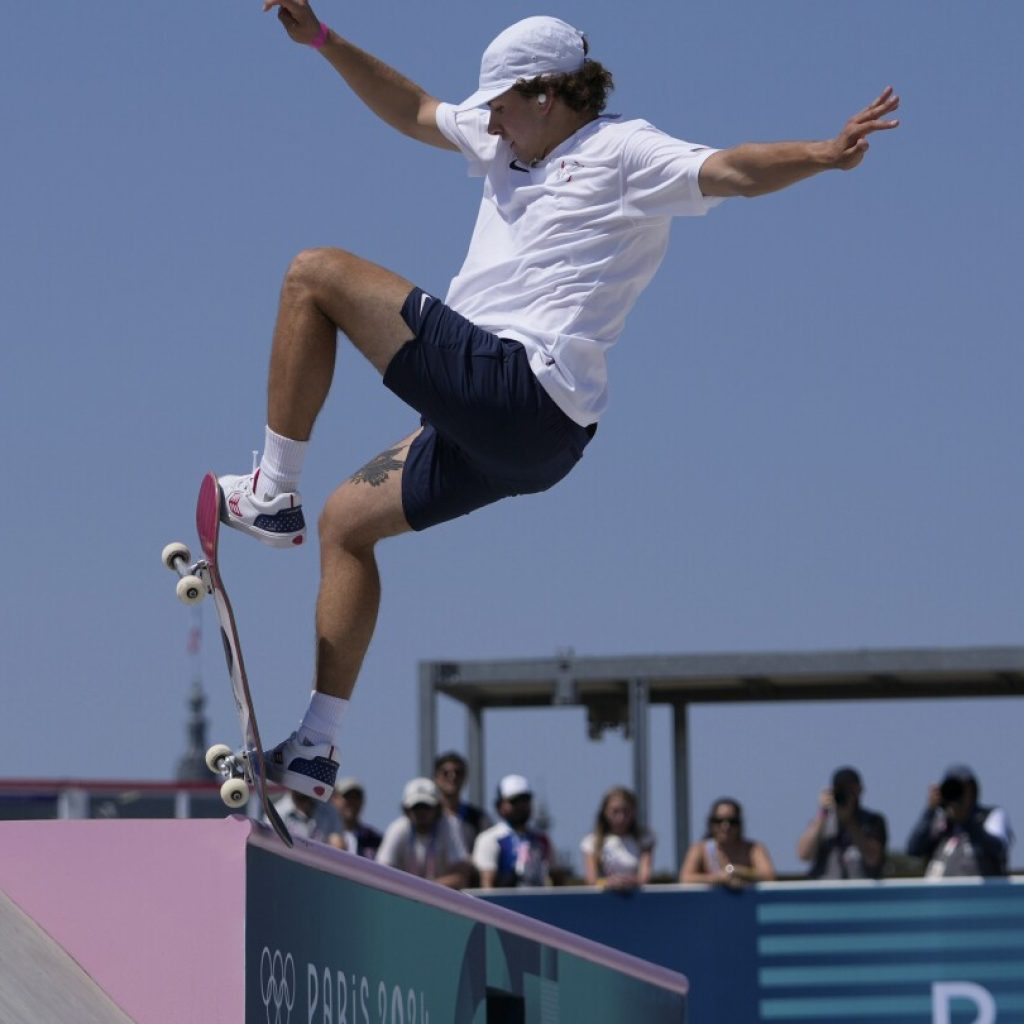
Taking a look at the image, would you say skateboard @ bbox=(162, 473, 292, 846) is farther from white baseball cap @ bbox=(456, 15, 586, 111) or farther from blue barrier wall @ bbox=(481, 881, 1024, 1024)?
blue barrier wall @ bbox=(481, 881, 1024, 1024)

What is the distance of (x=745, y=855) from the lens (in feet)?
37.7

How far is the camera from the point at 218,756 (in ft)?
15.5

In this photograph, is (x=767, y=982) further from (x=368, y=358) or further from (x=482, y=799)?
(x=368, y=358)

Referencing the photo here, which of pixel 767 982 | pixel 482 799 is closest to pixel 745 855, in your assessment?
pixel 767 982

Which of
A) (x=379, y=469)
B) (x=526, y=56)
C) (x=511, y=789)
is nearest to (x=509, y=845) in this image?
(x=511, y=789)

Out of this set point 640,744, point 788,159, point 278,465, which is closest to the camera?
point 788,159

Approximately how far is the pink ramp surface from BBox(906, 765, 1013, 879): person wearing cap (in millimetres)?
7560

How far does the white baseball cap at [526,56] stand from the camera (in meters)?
5.18

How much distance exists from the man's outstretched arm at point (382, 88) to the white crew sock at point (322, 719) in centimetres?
158

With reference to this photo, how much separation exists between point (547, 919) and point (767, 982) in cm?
131

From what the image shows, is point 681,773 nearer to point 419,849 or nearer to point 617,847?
point 617,847

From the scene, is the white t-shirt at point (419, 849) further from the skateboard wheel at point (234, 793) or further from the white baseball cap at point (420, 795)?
the skateboard wheel at point (234, 793)

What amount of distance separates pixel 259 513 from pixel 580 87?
138 cm

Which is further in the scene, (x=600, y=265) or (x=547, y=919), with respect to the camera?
(x=547, y=919)
